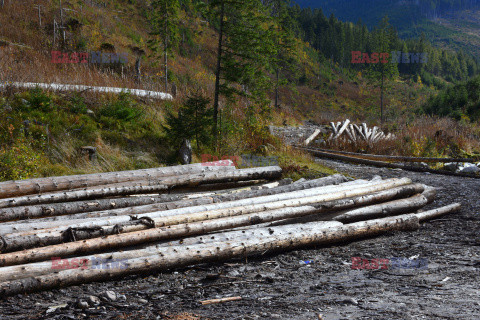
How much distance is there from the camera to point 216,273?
468cm

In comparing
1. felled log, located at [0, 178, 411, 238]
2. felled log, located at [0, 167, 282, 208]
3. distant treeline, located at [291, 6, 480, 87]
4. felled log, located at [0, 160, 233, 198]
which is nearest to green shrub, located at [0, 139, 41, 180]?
felled log, located at [0, 160, 233, 198]

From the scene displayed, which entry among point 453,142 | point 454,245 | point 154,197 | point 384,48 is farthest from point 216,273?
point 384,48

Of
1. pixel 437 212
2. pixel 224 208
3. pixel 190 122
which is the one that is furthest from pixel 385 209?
pixel 190 122

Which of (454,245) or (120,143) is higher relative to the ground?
(120,143)

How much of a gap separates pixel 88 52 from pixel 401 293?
67.7 feet

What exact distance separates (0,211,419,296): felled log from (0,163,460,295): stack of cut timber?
0.5 inches

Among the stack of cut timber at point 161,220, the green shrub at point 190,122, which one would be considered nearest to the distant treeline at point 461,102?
the stack of cut timber at point 161,220

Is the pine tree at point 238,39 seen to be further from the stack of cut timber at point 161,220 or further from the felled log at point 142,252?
the felled log at point 142,252

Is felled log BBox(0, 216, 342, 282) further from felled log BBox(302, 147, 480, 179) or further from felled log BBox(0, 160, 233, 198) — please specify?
felled log BBox(302, 147, 480, 179)

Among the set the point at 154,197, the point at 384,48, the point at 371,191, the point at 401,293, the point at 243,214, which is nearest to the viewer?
the point at 401,293

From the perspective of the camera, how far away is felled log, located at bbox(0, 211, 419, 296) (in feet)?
12.7

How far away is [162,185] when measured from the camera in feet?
24.7

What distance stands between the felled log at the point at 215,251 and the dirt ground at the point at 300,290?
0.38 feet

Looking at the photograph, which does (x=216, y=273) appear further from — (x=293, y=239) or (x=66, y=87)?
(x=66, y=87)
